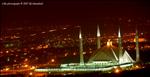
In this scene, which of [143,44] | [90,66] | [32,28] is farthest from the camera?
[143,44]

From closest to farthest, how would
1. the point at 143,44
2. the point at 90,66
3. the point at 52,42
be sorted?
the point at 90,66 < the point at 52,42 < the point at 143,44

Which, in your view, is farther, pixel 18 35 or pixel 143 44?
pixel 143 44

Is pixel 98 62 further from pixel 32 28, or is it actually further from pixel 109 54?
pixel 32 28

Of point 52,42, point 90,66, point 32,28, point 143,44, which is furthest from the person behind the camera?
point 143,44

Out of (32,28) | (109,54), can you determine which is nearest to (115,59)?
(109,54)

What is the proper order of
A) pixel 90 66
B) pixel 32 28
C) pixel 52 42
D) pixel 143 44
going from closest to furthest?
pixel 90 66
pixel 32 28
pixel 52 42
pixel 143 44

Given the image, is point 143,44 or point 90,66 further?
point 143,44

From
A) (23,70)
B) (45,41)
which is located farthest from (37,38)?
(23,70)

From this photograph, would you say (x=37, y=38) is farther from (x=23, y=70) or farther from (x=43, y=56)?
(x=23, y=70)
